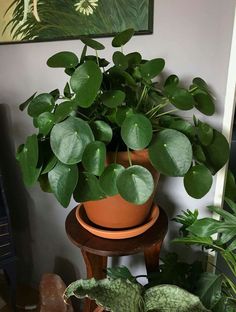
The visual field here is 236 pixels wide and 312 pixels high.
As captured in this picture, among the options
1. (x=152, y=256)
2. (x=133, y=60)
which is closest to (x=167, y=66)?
(x=133, y=60)

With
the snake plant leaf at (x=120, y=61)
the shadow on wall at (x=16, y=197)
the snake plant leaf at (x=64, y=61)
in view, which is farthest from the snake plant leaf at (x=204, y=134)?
the shadow on wall at (x=16, y=197)

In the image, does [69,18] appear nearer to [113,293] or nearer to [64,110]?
[64,110]

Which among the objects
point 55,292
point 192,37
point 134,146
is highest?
point 192,37

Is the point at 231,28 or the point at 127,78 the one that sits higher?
the point at 231,28

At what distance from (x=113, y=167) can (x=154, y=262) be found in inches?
16.8

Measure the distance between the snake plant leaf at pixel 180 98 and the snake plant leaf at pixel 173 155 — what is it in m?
0.07

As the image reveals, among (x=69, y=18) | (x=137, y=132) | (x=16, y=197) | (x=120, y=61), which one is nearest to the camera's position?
(x=137, y=132)

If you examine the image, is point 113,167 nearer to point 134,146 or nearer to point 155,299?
point 134,146

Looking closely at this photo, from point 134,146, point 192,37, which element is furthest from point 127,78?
point 192,37

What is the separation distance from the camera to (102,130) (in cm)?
76

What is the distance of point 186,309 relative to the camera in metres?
0.75

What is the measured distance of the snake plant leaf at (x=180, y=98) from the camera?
0.74m

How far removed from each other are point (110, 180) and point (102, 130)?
13 centimetres

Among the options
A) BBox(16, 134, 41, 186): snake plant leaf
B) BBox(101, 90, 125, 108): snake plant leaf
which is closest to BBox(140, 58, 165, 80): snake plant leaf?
BBox(101, 90, 125, 108): snake plant leaf
